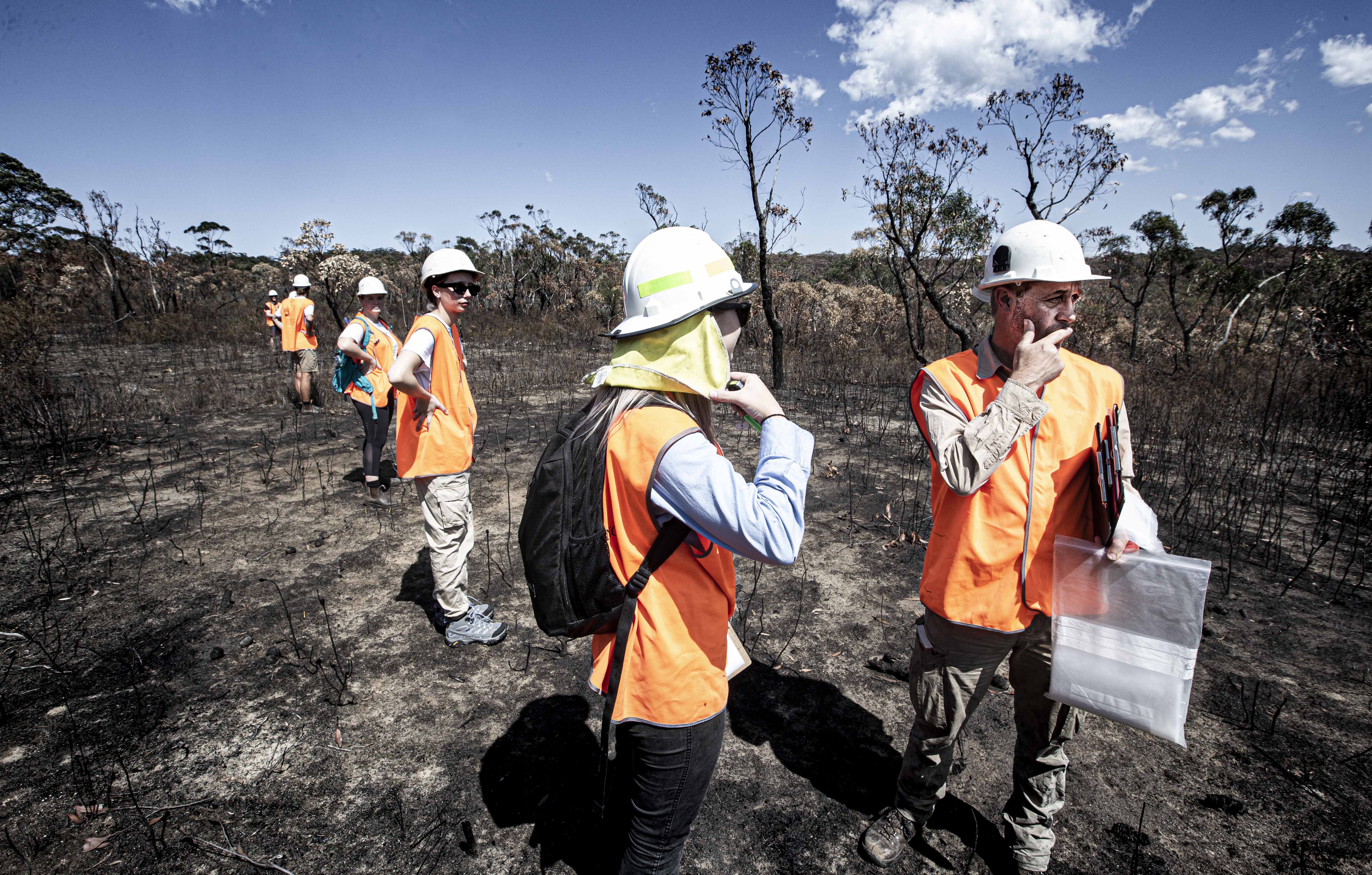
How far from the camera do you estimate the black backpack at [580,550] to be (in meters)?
1.28

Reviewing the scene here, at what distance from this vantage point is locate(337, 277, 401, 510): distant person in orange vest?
5.17 metres

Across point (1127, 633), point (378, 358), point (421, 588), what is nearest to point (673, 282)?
point (1127, 633)

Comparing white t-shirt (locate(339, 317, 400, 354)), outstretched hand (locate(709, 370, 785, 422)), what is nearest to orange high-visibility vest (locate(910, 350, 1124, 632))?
outstretched hand (locate(709, 370, 785, 422))

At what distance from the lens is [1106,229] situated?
1416 cm

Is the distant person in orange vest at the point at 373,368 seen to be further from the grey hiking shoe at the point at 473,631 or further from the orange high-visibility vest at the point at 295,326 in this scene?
the orange high-visibility vest at the point at 295,326

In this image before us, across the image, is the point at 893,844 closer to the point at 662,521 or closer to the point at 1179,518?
the point at 662,521

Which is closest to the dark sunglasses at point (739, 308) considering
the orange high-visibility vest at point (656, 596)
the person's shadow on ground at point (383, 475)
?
the orange high-visibility vest at point (656, 596)

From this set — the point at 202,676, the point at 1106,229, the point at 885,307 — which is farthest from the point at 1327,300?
the point at 202,676

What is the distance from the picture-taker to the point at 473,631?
3.51m

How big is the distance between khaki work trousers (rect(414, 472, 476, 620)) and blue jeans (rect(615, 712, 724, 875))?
7.30 ft

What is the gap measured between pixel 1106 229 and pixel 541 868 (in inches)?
702

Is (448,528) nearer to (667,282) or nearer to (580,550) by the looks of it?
(580,550)

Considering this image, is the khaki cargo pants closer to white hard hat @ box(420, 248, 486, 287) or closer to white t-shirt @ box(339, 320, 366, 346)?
white hard hat @ box(420, 248, 486, 287)

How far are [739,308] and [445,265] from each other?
263cm
